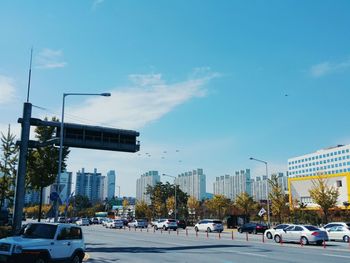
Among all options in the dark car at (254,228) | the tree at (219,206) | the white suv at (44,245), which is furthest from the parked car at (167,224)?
the white suv at (44,245)

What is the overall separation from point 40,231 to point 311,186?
208ft

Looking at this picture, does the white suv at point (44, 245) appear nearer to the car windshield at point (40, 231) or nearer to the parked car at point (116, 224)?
the car windshield at point (40, 231)

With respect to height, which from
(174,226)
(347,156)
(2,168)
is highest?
(347,156)

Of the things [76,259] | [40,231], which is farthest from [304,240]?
[40,231]

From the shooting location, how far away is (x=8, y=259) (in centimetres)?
1227

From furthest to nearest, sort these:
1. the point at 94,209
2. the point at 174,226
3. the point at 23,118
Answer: the point at 94,209, the point at 174,226, the point at 23,118

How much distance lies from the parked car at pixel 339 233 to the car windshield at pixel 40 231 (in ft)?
86.8

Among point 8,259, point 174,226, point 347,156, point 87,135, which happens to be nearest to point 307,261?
point 8,259

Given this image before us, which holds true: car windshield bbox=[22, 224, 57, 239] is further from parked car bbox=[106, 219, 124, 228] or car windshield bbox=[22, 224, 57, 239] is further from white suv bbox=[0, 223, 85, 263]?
parked car bbox=[106, 219, 124, 228]

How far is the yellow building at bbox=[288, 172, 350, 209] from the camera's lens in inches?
2539

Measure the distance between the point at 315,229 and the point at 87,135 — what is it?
1732 centimetres

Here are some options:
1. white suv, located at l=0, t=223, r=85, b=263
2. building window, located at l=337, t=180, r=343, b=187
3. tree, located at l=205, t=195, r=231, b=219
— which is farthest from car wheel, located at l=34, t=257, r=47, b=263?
tree, located at l=205, t=195, r=231, b=219

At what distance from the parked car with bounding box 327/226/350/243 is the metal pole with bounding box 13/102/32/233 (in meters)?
25.1

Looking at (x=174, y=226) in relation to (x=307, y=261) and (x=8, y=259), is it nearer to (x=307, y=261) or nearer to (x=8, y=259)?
(x=307, y=261)
